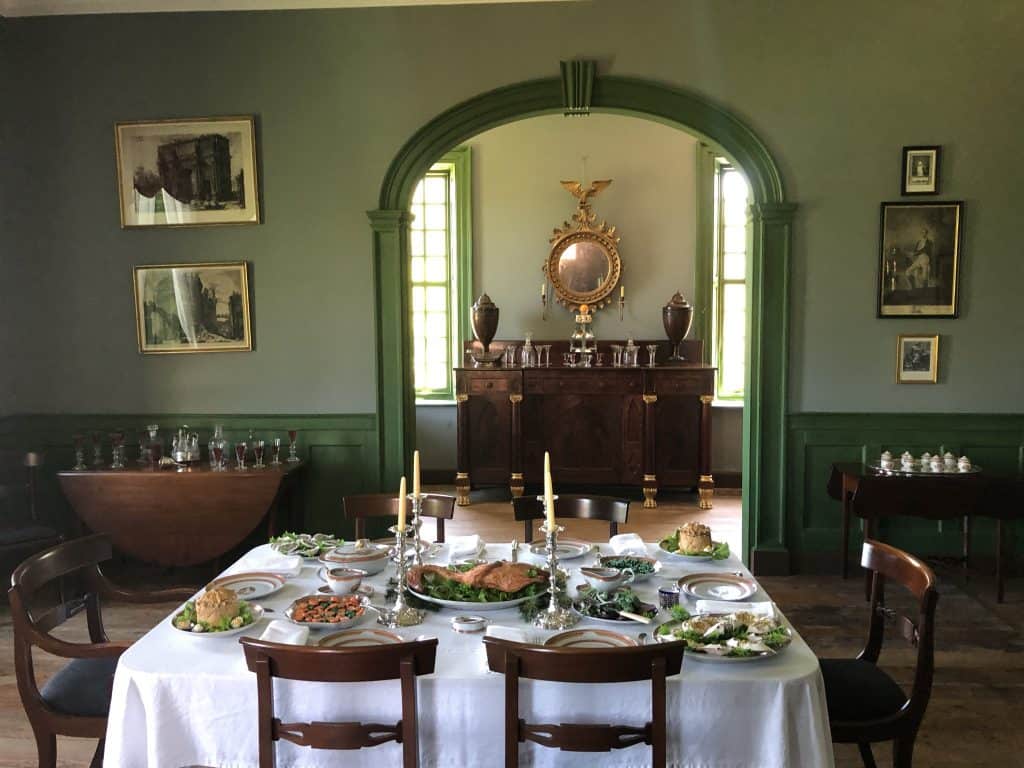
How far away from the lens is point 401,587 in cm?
217

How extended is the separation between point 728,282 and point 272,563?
5.89 m

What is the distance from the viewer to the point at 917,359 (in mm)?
4660

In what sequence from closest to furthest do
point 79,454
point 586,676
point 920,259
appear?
1. point 586,676
2. point 79,454
3. point 920,259

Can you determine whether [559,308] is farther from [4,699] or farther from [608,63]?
[4,699]

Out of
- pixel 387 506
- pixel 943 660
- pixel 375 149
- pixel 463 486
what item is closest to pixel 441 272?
pixel 463 486

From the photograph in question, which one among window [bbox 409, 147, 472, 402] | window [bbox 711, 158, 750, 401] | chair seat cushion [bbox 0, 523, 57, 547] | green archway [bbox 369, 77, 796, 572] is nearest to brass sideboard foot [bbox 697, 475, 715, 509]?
window [bbox 711, 158, 750, 401]

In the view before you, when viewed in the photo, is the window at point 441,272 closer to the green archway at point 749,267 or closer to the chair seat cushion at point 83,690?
the green archway at point 749,267

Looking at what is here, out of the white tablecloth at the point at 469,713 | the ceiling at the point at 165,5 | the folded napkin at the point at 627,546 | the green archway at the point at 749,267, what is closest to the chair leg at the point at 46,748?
the white tablecloth at the point at 469,713

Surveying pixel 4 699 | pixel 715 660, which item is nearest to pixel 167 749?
pixel 715 660

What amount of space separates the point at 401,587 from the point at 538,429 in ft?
15.8

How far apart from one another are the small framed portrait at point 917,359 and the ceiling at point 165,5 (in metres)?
2.97

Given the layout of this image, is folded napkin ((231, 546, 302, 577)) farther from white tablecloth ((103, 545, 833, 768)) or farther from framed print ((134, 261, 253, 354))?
framed print ((134, 261, 253, 354))

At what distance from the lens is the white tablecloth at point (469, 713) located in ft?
5.75

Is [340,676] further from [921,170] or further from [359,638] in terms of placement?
[921,170]
